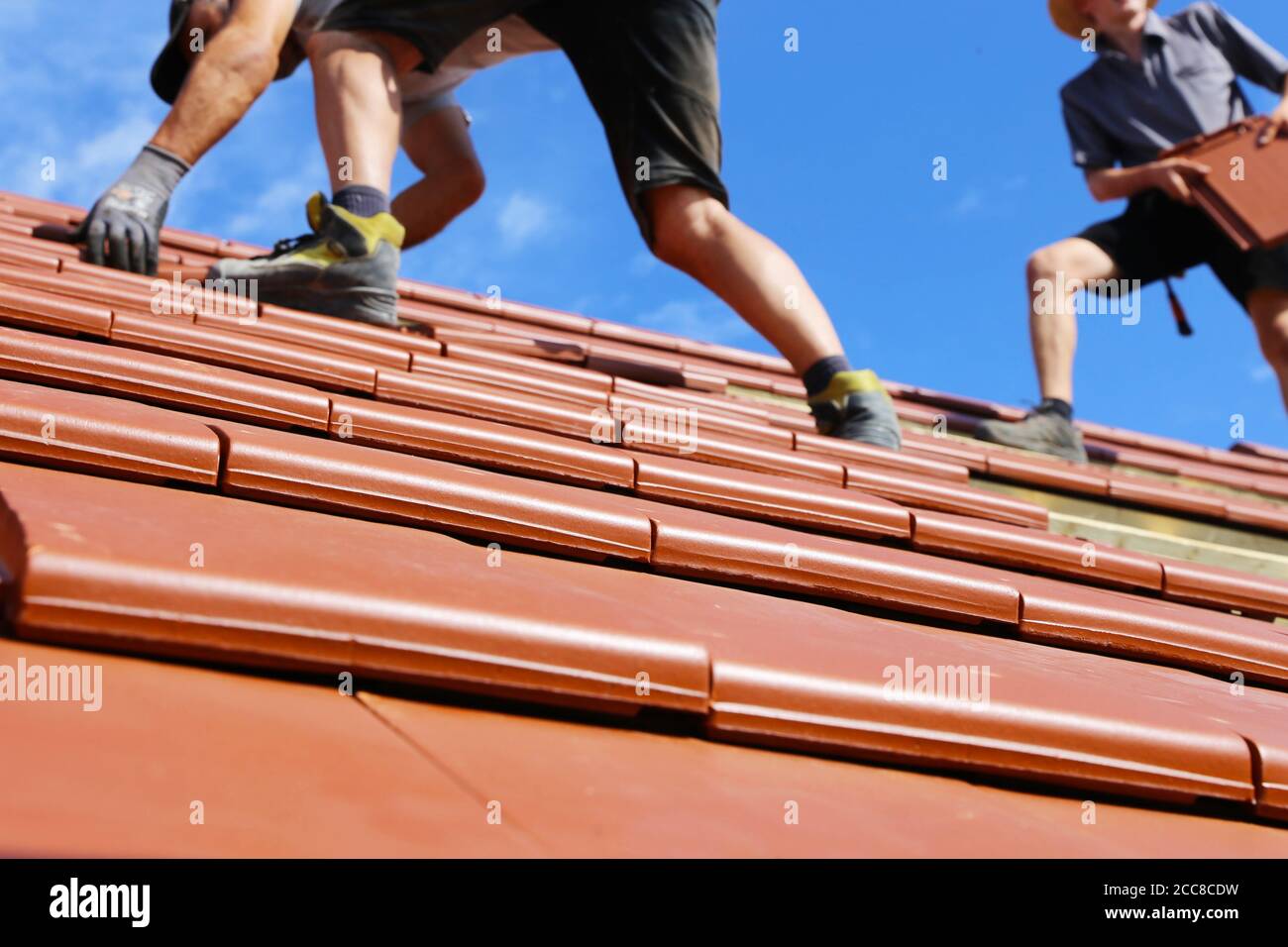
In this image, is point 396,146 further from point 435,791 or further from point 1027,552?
point 435,791

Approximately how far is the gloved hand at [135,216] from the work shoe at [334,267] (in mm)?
171

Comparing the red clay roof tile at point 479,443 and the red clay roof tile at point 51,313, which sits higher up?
the red clay roof tile at point 51,313

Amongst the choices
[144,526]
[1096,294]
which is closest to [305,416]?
[144,526]

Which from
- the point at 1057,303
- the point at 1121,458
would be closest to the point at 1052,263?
the point at 1057,303

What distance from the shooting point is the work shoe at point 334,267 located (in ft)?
7.30

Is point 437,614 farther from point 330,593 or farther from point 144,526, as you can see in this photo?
point 144,526

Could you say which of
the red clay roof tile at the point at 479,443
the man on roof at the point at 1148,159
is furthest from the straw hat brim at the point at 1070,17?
the red clay roof tile at the point at 479,443

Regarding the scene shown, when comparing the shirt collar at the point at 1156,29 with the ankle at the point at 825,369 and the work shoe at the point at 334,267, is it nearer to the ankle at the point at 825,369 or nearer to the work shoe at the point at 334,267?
the ankle at the point at 825,369

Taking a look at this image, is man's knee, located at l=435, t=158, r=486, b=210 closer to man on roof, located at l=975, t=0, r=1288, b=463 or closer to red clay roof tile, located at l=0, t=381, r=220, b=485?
man on roof, located at l=975, t=0, r=1288, b=463

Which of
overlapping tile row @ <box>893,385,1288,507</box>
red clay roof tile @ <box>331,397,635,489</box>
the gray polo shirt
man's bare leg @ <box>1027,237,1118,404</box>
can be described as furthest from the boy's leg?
red clay roof tile @ <box>331,397,635,489</box>

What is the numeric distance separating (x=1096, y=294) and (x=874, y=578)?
9.28 ft

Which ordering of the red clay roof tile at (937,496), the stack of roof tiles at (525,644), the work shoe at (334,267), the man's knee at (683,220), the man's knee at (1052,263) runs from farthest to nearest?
1. the man's knee at (1052,263)
2. the man's knee at (683,220)
3. the work shoe at (334,267)
4. the red clay roof tile at (937,496)
5. the stack of roof tiles at (525,644)

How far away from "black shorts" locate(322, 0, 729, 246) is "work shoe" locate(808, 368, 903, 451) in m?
0.44

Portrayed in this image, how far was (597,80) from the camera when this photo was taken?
2441 millimetres
